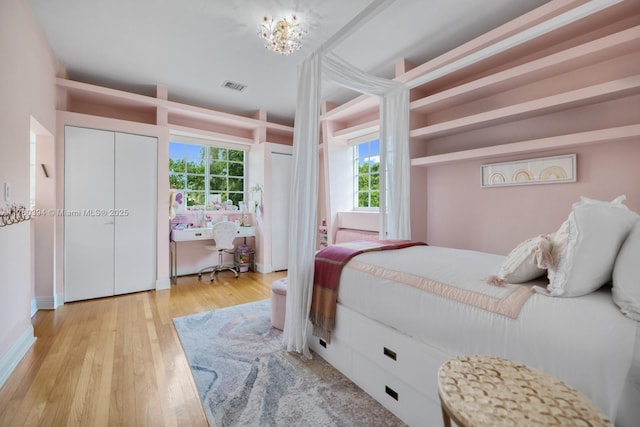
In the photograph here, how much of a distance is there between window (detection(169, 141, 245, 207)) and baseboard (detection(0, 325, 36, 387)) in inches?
103

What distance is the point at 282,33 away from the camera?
2.44 metres

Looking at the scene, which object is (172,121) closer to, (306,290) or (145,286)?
(145,286)

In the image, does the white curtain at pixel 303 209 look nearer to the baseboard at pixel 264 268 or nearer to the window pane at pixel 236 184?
the baseboard at pixel 264 268

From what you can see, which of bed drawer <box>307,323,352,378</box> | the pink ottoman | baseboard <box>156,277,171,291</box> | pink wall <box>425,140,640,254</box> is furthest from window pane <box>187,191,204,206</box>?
pink wall <box>425,140,640,254</box>

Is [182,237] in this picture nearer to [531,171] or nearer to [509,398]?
[509,398]

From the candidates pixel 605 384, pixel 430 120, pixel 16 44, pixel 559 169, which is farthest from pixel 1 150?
pixel 559 169

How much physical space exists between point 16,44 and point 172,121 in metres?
2.24

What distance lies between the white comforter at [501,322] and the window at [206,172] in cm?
369

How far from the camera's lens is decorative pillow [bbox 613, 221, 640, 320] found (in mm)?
936

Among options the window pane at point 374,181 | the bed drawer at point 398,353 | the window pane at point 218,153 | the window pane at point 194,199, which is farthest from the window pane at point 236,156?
the bed drawer at point 398,353

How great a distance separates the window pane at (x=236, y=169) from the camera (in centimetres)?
505

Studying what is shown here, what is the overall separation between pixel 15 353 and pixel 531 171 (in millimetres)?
4322

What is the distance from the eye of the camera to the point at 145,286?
372 cm

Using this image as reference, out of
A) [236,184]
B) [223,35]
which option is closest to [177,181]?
[236,184]
